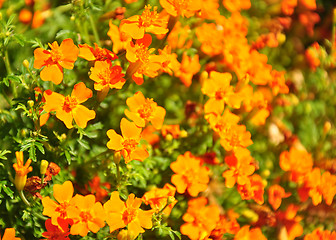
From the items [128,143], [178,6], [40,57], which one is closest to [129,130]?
[128,143]

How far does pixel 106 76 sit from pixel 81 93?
0.13 m

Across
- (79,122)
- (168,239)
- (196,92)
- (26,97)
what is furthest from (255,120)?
(26,97)

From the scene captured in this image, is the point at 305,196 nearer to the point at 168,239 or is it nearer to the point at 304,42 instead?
the point at 168,239

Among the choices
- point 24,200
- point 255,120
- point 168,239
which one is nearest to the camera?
point 24,200

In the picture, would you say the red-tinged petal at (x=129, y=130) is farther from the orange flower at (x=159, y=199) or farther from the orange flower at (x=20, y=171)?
the orange flower at (x=20, y=171)

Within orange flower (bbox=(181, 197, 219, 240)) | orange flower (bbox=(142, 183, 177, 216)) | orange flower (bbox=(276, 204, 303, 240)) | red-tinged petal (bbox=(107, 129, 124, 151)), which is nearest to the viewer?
red-tinged petal (bbox=(107, 129, 124, 151))

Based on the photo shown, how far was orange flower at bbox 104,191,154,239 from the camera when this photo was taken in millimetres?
1674

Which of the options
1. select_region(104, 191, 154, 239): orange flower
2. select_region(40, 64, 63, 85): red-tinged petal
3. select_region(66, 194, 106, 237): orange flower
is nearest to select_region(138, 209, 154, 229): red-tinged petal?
select_region(104, 191, 154, 239): orange flower

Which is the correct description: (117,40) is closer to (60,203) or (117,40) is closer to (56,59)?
(56,59)

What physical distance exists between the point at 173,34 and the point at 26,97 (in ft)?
2.70

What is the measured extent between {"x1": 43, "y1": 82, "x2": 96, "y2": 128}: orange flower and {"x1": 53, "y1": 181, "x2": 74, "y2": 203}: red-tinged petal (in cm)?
24

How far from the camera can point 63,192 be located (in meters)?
1.69

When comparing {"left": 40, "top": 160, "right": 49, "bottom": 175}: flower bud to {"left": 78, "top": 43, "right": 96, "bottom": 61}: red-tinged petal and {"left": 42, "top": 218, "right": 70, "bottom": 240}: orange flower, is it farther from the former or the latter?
{"left": 78, "top": 43, "right": 96, "bottom": 61}: red-tinged petal

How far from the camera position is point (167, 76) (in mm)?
2674
